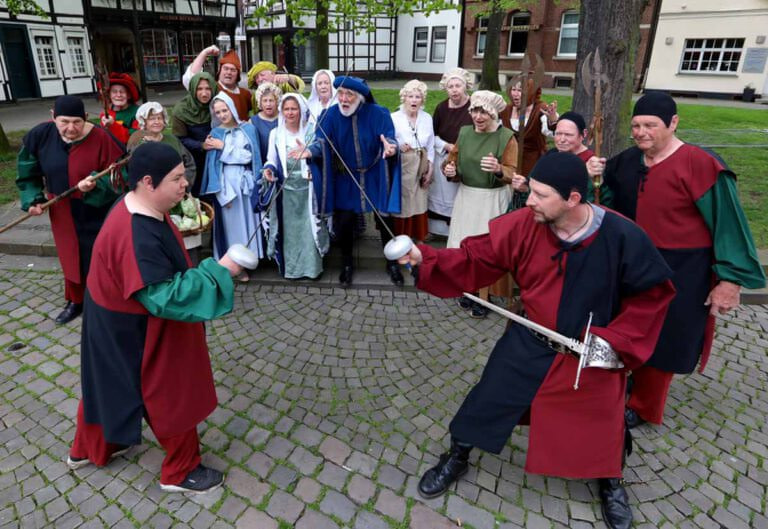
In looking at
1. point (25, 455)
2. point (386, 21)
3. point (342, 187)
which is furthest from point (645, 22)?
point (25, 455)

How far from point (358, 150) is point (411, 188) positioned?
81 centimetres

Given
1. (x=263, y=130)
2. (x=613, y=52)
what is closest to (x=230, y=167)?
(x=263, y=130)

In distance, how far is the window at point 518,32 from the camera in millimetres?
25609

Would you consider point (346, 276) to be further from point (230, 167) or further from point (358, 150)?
point (230, 167)

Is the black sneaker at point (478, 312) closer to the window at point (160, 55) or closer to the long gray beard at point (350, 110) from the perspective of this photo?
the long gray beard at point (350, 110)

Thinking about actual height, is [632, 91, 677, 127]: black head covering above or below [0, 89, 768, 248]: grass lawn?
above

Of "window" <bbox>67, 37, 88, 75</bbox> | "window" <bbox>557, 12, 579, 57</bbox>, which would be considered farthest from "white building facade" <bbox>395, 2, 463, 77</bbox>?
"window" <bbox>67, 37, 88, 75</bbox>

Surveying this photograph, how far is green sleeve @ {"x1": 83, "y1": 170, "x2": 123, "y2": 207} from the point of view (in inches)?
186

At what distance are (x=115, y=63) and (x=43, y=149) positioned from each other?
23.6 metres

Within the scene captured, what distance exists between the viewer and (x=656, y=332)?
8.75 ft

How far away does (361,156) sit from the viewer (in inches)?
210

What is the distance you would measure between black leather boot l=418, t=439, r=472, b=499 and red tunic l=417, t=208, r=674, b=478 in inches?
6.5

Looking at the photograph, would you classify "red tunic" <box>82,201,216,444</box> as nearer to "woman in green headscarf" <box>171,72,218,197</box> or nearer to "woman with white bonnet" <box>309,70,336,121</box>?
"woman in green headscarf" <box>171,72,218,197</box>

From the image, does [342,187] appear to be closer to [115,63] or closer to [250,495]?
[250,495]
